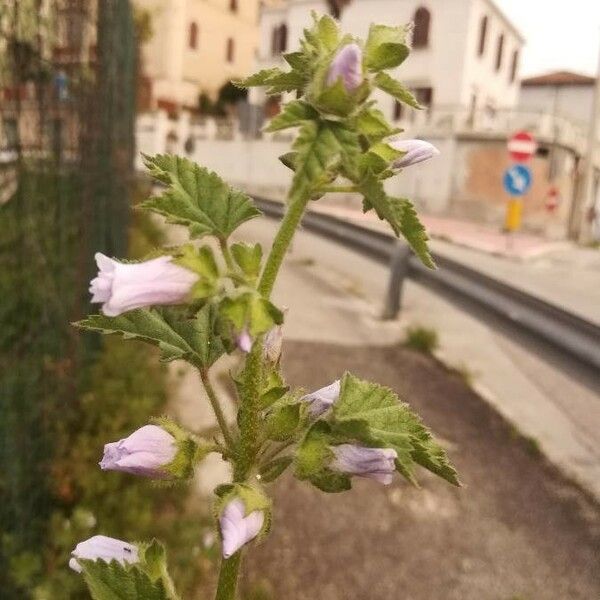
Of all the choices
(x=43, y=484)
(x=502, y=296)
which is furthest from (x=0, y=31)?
(x=502, y=296)

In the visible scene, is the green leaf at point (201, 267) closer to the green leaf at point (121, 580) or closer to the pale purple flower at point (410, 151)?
the pale purple flower at point (410, 151)

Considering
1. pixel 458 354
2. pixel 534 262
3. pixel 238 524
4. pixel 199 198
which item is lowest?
pixel 534 262

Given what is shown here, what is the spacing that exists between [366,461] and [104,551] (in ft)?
1.16

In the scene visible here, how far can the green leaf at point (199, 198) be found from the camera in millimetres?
992

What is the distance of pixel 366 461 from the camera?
1.02 m

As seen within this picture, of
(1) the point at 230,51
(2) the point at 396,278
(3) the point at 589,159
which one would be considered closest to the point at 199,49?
(1) the point at 230,51

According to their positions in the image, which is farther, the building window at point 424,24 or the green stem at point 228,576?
the building window at point 424,24

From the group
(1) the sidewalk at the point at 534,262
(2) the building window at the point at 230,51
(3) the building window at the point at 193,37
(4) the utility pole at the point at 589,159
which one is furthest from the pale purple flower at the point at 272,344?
(2) the building window at the point at 230,51

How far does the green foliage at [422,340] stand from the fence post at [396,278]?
915 mm

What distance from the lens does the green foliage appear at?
23.6 ft

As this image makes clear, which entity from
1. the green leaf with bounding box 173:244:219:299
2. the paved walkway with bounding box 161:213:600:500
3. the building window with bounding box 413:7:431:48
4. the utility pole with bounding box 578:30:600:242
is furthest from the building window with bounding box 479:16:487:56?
the green leaf with bounding box 173:244:219:299

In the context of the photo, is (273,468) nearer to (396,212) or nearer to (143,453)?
(143,453)

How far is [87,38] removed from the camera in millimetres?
5109

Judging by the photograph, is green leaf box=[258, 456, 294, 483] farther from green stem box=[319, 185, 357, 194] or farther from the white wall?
the white wall
